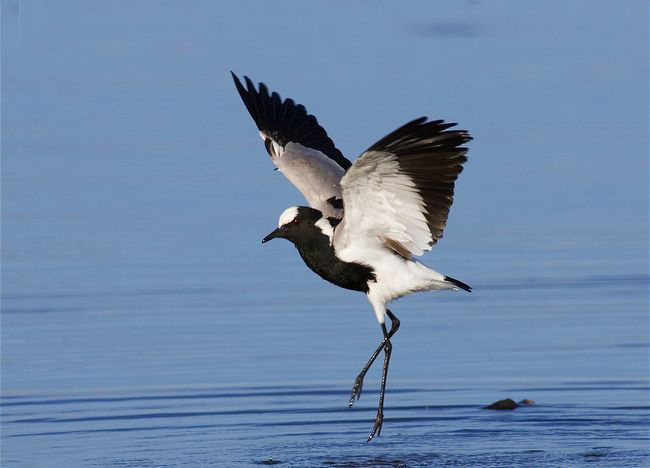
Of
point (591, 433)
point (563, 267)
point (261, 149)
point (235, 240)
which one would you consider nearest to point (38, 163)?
point (261, 149)

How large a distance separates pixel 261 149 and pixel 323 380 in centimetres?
950

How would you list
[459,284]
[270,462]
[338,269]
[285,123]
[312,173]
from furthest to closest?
1. [285,123]
2. [312,173]
3. [338,269]
4. [459,284]
5. [270,462]

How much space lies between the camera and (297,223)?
46.0 ft

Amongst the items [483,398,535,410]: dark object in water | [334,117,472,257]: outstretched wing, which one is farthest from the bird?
[483,398,535,410]: dark object in water

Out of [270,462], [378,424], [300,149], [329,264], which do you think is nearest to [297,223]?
[329,264]

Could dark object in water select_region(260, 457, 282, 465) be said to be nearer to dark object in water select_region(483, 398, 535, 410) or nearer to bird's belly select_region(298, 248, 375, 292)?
bird's belly select_region(298, 248, 375, 292)

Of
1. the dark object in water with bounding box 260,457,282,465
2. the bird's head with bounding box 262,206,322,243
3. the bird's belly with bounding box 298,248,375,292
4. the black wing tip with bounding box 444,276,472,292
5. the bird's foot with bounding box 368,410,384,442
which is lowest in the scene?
the dark object in water with bounding box 260,457,282,465

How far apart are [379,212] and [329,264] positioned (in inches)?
32.5

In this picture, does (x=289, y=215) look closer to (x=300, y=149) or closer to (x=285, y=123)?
(x=300, y=149)

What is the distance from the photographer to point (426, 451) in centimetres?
1299

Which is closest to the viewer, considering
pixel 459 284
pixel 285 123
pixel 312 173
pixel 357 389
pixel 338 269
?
pixel 459 284

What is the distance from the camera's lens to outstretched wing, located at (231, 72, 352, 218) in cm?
1523

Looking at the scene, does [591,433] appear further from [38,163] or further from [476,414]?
[38,163]

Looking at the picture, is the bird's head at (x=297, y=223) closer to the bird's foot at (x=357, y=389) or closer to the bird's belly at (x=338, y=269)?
the bird's belly at (x=338, y=269)
